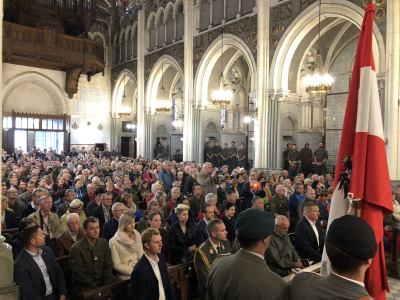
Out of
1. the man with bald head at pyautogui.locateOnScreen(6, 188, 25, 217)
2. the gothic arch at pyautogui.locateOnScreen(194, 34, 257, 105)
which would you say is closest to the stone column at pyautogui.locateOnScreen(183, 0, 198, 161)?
the gothic arch at pyautogui.locateOnScreen(194, 34, 257, 105)

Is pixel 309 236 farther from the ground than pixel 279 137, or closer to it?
closer to it

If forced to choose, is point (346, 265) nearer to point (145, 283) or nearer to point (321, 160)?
point (145, 283)

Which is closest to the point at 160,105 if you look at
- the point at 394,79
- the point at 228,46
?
the point at 228,46

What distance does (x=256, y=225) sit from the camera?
174 cm

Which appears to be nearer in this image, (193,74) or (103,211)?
(103,211)

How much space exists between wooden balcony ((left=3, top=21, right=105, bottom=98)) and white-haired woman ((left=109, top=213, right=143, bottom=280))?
14.6 m

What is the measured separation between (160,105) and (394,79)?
1026cm

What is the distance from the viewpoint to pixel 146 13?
18.4 m

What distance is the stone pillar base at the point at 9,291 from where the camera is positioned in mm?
2838

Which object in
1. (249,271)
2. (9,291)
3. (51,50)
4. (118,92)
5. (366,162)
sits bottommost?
(9,291)

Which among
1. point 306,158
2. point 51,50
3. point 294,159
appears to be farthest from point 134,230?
point 51,50

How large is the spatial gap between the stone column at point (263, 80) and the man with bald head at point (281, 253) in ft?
26.5

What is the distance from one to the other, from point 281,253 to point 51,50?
16.2m

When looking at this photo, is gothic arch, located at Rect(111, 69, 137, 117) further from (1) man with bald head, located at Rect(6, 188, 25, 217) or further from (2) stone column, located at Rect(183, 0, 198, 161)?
(1) man with bald head, located at Rect(6, 188, 25, 217)
